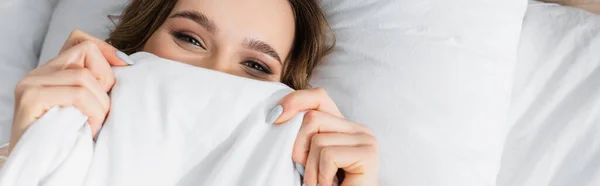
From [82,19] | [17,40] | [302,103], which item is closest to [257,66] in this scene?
[302,103]

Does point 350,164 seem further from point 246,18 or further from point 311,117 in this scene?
point 246,18

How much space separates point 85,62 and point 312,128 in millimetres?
302

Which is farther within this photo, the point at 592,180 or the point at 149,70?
the point at 592,180

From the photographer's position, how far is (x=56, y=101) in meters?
0.68

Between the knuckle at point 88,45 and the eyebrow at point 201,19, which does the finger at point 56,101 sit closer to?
the knuckle at point 88,45

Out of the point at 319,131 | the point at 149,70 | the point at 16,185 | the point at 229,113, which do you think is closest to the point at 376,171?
the point at 319,131

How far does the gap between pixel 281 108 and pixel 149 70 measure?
0.18 meters

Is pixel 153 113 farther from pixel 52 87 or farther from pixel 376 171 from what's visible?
pixel 376 171

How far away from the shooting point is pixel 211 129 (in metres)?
0.73

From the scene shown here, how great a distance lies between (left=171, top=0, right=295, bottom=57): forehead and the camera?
2.86ft

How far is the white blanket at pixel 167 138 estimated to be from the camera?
25.5 inches

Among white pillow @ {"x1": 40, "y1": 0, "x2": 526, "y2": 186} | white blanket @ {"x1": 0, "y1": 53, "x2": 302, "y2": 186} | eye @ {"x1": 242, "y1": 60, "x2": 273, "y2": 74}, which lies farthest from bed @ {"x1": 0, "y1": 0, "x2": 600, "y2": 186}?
white blanket @ {"x1": 0, "y1": 53, "x2": 302, "y2": 186}

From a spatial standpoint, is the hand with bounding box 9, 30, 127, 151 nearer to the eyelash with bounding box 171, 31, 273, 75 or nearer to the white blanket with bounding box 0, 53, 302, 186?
the white blanket with bounding box 0, 53, 302, 186

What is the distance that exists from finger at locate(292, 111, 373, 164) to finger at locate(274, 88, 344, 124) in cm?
1
